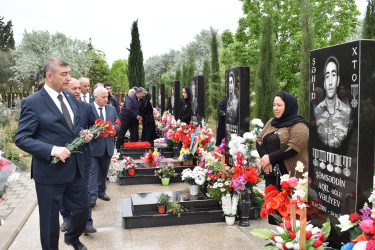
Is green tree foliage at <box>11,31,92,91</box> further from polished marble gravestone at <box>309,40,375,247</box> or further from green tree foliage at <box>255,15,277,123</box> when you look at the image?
polished marble gravestone at <box>309,40,375,247</box>

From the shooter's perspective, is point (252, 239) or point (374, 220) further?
point (252, 239)

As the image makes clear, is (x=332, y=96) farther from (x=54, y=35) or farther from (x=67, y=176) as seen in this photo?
(x=54, y=35)

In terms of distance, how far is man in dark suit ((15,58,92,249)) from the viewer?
3.36m

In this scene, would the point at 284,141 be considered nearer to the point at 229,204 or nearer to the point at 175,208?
the point at 229,204

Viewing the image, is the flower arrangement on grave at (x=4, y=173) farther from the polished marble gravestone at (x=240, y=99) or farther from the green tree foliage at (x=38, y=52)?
the green tree foliage at (x=38, y=52)

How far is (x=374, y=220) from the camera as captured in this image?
256cm

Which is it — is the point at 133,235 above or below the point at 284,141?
below

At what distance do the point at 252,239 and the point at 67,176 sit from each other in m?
2.60

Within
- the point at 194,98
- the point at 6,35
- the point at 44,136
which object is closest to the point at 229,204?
the point at 44,136

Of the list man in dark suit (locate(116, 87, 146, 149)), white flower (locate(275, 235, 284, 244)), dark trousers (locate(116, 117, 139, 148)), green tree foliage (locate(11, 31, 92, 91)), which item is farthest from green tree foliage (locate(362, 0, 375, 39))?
green tree foliage (locate(11, 31, 92, 91))

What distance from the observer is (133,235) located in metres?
4.94

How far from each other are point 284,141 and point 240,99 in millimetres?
1539

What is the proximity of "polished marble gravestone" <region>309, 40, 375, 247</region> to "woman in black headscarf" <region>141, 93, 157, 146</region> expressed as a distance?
28.0 feet

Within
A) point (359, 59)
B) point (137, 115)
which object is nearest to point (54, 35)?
point (137, 115)
